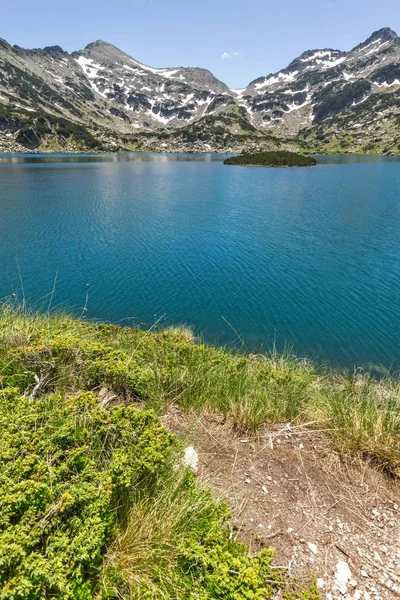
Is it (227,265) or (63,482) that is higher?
(63,482)

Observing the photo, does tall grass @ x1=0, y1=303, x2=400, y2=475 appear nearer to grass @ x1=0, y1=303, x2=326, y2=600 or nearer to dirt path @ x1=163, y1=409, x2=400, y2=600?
dirt path @ x1=163, y1=409, x2=400, y2=600

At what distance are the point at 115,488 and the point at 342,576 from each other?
324 centimetres

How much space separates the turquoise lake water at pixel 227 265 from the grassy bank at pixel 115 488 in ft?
41.9

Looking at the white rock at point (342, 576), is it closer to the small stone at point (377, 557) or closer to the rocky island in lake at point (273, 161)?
the small stone at point (377, 557)

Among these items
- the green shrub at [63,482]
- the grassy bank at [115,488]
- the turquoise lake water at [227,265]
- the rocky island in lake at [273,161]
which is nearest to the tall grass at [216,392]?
the grassy bank at [115,488]

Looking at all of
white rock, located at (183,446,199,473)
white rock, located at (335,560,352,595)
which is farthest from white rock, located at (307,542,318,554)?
white rock, located at (183,446,199,473)

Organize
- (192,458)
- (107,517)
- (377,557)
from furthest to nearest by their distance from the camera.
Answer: (192,458), (377,557), (107,517)

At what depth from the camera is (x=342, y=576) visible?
13.6ft

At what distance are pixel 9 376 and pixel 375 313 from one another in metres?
23.7

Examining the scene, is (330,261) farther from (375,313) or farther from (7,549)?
(7,549)

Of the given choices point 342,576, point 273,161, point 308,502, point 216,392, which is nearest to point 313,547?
point 342,576

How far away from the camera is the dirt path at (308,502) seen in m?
4.25

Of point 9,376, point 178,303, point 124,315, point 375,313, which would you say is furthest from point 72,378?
point 375,313

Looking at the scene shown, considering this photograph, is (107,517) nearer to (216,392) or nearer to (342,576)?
(342,576)
